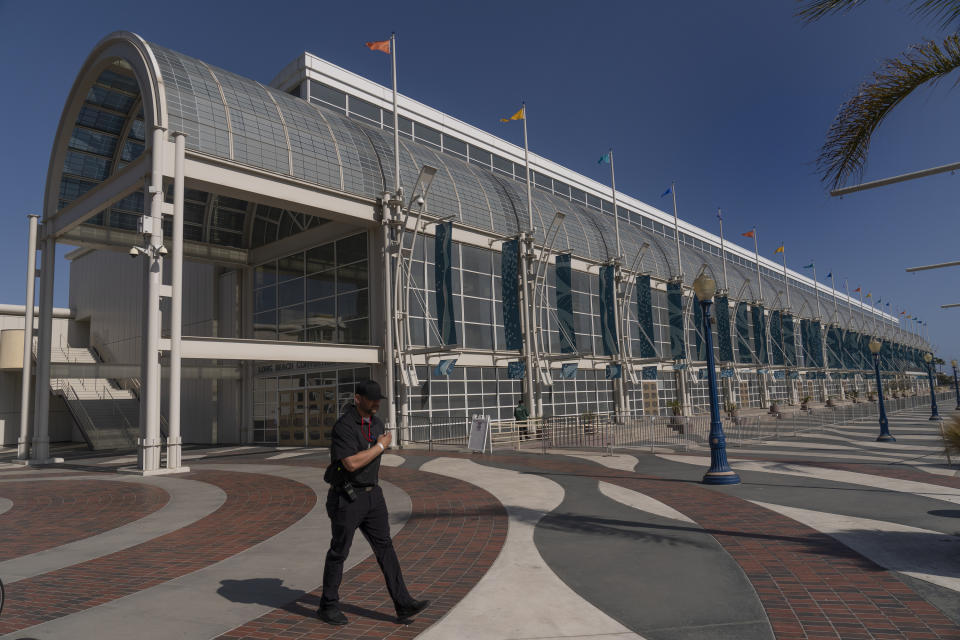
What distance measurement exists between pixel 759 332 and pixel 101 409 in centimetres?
4982

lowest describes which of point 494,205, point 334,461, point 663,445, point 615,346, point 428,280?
point 663,445

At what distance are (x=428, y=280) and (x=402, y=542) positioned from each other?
19.2m

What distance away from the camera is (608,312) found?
3447cm

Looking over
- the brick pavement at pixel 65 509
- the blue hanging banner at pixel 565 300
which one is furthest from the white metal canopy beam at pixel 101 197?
the blue hanging banner at pixel 565 300

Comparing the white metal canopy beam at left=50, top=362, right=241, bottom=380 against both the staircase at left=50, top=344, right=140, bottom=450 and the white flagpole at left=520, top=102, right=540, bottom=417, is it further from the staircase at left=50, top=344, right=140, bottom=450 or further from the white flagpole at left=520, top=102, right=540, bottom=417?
the white flagpole at left=520, top=102, right=540, bottom=417

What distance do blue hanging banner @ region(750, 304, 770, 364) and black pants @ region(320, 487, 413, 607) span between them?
52323 mm

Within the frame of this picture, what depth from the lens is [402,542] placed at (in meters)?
7.45

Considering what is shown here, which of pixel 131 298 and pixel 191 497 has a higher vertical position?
pixel 131 298

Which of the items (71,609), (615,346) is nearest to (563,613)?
(71,609)

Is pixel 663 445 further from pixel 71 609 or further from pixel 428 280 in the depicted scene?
pixel 71 609

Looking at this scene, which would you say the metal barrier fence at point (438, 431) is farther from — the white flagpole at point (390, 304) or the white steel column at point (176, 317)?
the white steel column at point (176, 317)

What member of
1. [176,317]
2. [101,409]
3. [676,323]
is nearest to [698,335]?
[676,323]

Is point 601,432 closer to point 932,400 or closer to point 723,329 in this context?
point 932,400

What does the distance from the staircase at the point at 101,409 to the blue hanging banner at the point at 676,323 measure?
32591 millimetres
